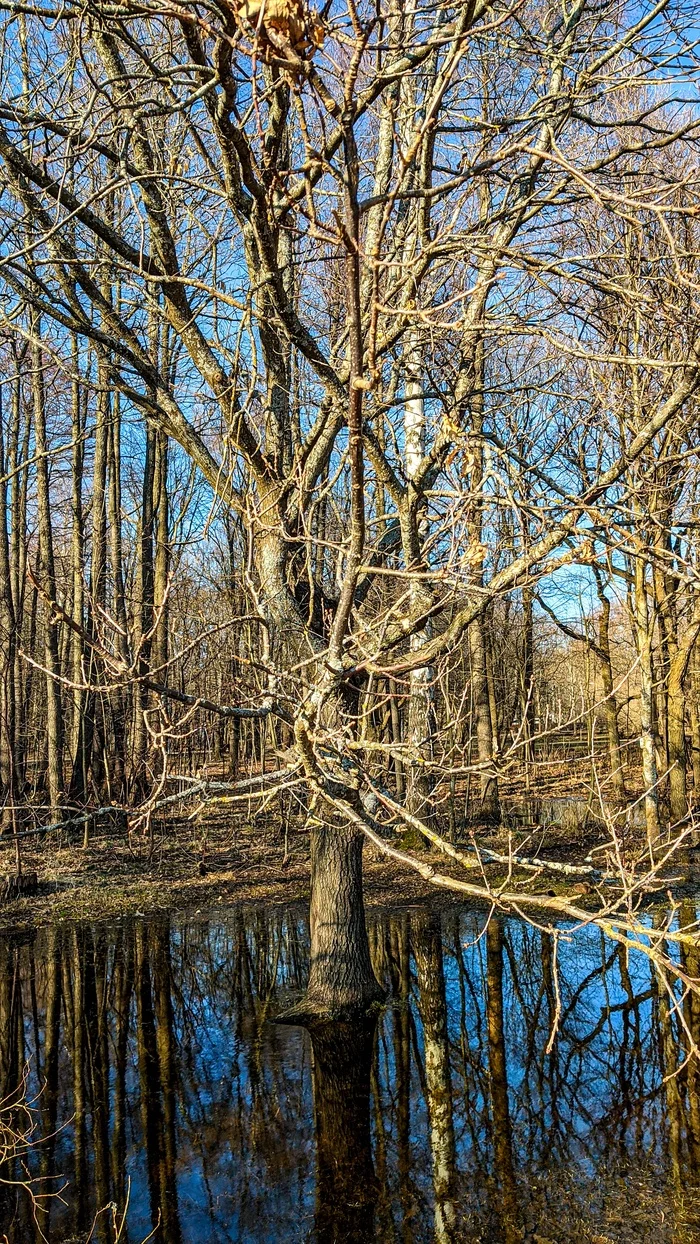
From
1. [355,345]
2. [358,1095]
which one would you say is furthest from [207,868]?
[355,345]

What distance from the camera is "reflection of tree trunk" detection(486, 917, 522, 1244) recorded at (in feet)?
16.1

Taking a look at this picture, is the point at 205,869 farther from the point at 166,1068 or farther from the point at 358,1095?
the point at 358,1095

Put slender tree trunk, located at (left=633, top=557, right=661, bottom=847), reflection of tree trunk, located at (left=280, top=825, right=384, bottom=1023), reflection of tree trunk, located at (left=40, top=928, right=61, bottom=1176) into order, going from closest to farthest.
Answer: reflection of tree trunk, located at (left=40, top=928, right=61, bottom=1176) < reflection of tree trunk, located at (left=280, top=825, right=384, bottom=1023) < slender tree trunk, located at (left=633, top=557, right=661, bottom=847)

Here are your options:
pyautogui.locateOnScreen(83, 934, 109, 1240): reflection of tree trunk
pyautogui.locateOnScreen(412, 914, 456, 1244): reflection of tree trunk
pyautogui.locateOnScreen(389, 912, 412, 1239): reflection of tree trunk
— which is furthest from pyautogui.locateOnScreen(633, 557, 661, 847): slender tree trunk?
pyautogui.locateOnScreen(83, 934, 109, 1240): reflection of tree trunk

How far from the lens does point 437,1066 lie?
7.03 m

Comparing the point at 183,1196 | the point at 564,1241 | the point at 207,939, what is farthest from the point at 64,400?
the point at 564,1241

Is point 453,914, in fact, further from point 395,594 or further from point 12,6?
point 12,6

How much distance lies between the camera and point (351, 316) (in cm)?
166

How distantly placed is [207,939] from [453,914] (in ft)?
10.5

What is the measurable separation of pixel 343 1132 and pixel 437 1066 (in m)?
1.24

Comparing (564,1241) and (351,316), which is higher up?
(351,316)

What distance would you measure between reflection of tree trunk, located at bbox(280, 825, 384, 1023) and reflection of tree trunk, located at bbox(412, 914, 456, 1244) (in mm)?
700

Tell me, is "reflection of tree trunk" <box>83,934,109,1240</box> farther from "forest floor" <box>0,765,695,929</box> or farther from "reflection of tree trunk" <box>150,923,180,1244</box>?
"forest floor" <box>0,765,695,929</box>

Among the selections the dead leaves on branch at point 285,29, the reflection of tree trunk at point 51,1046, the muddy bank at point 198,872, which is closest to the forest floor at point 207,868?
the muddy bank at point 198,872
